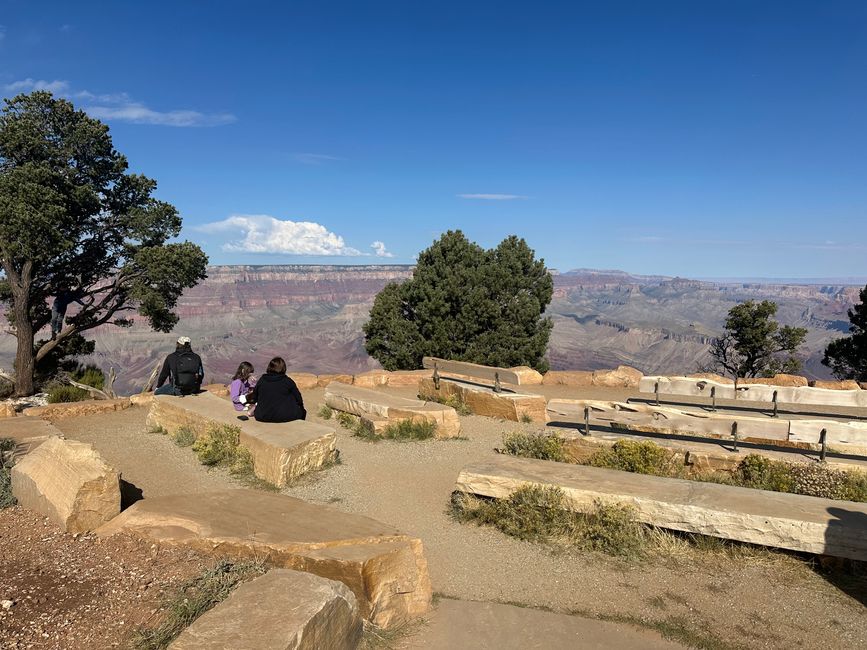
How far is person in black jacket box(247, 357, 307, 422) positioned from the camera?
8.74m

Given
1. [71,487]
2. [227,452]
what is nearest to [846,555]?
[71,487]

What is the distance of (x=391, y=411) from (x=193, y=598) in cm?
739

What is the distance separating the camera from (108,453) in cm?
945

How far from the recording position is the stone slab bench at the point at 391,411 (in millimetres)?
10656

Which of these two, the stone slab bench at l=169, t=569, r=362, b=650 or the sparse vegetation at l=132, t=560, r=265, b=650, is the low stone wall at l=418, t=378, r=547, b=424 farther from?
the stone slab bench at l=169, t=569, r=362, b=650

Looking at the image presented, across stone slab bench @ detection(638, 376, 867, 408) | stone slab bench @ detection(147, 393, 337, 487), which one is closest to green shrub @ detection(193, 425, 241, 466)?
stone slab bench @ detection(147, 393, 337, 487)

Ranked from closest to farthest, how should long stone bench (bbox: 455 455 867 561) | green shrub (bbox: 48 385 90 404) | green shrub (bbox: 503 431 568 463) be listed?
long stone bench (bbox: 455 455 867 561) < green shrub (bbox: 503 431 568 463) < green shrub (bbox: 48 385 90 404)

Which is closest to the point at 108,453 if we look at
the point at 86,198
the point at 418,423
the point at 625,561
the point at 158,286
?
the point at 418,423

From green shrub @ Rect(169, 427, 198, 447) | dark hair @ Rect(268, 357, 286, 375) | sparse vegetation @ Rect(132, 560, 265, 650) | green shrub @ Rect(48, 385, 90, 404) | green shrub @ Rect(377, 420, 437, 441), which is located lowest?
green shrub @ Rect(48, 385, 90, 404)

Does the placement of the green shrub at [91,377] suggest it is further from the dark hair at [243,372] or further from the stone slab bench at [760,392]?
the stone slab bench at [760,392]

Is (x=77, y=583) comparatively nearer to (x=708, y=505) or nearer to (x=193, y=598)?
(x=193, y=598)

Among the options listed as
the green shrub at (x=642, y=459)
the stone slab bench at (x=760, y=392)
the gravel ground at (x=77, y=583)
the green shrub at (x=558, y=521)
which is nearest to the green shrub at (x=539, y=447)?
the green shrub at (x=642, y=459)

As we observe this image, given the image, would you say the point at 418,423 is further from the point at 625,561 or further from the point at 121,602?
the point at 121,602

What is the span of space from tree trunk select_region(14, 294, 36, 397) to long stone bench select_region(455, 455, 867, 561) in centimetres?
1696
